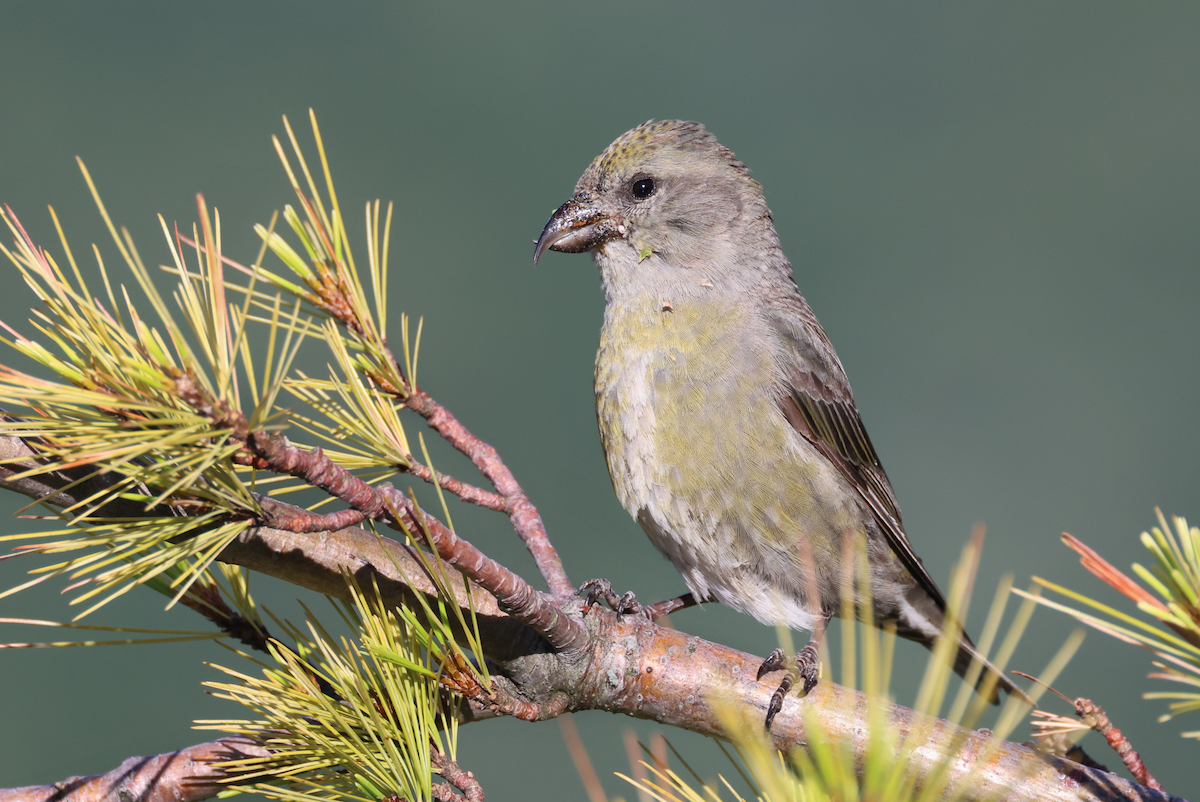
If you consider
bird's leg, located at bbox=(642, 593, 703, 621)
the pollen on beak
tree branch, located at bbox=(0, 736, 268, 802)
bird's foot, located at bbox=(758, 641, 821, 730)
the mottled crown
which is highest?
the mottled crown

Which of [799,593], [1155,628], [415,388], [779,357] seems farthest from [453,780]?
[779,357]

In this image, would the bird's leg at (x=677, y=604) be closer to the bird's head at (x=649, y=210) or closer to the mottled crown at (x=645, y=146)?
the bird's head at (x=649, y=210)

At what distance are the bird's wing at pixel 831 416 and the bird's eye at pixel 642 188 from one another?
45cm

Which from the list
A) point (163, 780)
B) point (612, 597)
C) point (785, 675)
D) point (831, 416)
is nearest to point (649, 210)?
point (831, 416)

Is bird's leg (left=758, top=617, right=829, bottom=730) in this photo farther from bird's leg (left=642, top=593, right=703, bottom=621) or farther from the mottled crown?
the mottled crown

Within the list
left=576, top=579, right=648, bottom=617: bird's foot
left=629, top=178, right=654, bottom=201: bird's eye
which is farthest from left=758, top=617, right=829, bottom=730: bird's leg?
left=629, top=178, right=654, bottom=201: bird's eye

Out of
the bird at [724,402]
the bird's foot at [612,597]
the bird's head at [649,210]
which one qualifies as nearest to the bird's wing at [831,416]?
the bird at [724,402]

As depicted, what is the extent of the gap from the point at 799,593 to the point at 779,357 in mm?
549

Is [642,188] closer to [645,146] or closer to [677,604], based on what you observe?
[645,146]

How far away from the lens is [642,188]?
2201mm

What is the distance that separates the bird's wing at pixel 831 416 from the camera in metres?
2.05

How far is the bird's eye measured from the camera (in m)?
2.19

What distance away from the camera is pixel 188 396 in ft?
2.72

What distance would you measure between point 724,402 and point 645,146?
2.41 ft
